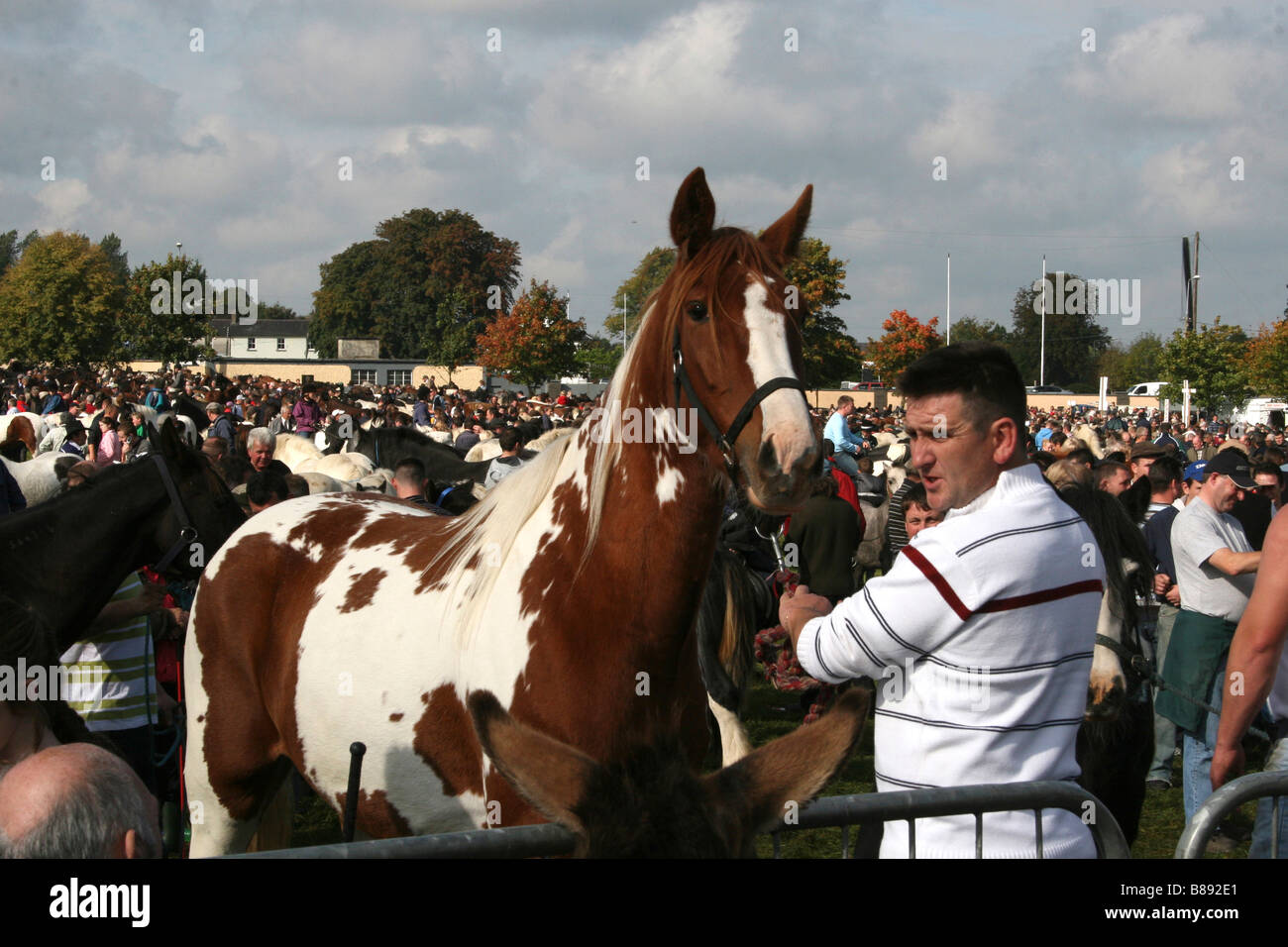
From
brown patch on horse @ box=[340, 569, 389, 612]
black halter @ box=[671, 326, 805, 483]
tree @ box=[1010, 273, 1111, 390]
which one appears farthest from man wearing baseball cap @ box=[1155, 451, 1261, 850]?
tree @ box=[1010, 273, 1111, 390]

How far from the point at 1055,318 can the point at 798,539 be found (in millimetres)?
84544

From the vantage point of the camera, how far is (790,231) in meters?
3.60

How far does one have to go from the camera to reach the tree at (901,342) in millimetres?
43438

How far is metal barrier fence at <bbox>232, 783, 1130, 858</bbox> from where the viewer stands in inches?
69.1

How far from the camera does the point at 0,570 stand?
15.9ft

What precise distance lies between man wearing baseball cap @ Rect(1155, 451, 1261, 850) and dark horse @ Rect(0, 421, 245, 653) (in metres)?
5.68

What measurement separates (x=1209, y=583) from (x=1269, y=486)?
325cm

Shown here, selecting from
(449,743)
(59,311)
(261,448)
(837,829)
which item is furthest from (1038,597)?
(59,311)

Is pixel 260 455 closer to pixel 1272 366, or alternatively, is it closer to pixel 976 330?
pixel 1272 366

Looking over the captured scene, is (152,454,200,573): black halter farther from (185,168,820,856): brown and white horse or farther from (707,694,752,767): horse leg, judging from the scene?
(707,694,752,767): horse leg

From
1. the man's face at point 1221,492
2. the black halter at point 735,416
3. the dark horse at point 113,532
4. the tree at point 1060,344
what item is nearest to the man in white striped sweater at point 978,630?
the black halter at point 735,416

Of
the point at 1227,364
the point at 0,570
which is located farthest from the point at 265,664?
the point at 1227,364

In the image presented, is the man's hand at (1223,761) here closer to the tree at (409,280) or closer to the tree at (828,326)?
the tree at (828,326)
